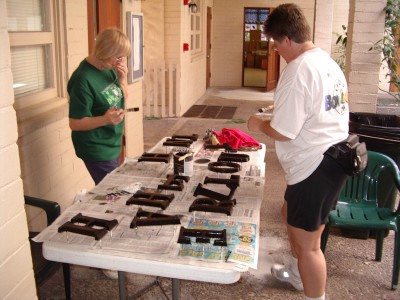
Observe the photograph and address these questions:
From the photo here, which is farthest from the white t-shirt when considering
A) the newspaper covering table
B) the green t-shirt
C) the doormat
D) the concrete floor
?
the doormat

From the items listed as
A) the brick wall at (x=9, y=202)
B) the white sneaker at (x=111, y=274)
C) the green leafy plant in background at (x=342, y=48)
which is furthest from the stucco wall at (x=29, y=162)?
the green leafy plant in background at (x=342, y=48)

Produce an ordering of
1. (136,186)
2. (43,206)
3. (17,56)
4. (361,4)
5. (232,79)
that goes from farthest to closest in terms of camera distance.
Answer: (232,79), (361,4), (17,56), (43,206), (136,186)

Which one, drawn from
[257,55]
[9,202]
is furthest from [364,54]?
[257,55]

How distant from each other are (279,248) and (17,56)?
2.38 m

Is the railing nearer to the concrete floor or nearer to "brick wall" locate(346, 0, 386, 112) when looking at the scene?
"brick wall" locate(346, 0, 386, 112)

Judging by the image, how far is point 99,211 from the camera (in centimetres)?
202

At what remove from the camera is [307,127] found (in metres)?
2.18

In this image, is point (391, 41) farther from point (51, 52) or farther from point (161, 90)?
point (161, 90)

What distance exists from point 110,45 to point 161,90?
6013 mm

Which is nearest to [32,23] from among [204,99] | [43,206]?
[43,206]

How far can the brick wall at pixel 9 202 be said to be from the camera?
1.49 metres

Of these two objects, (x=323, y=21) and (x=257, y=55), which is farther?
(x=257, y=55)

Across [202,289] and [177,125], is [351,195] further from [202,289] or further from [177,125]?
[177,125]

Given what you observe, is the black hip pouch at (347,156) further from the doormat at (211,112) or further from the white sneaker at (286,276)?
the doormat at (211,112)
